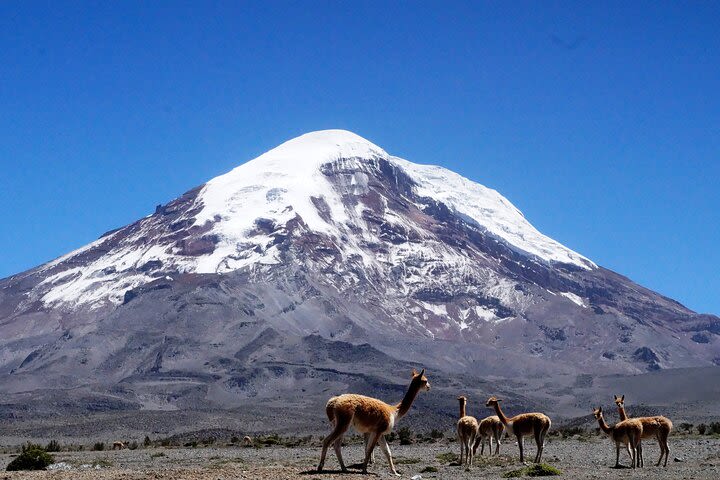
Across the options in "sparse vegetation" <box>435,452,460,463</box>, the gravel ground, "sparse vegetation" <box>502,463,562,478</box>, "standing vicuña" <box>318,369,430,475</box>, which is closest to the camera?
"standing vicuña" <box>318,369,430,475</box>

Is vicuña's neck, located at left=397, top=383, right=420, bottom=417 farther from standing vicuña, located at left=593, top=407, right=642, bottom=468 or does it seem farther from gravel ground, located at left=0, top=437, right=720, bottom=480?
standing vicuña, located at left=593, top=407, right=642, bottom=468

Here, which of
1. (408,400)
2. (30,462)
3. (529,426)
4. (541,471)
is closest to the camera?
(408,400)

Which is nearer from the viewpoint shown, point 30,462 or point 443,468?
point 443,468

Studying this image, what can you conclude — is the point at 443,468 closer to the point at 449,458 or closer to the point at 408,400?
the point at 449,458

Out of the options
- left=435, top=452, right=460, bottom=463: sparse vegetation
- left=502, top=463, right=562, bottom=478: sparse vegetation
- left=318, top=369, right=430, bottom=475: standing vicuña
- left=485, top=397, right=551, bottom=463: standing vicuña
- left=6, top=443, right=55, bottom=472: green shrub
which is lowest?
left=435, top=452, right=460, bottom=463: sparse vegetation

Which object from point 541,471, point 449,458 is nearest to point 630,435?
point 541,471

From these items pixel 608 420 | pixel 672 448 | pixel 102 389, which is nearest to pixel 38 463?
pixel 672 448

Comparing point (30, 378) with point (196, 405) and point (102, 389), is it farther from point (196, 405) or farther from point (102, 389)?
point (196, 405)

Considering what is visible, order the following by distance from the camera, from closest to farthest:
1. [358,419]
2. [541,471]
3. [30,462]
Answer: [358,419] → [541,471] → [30,462]

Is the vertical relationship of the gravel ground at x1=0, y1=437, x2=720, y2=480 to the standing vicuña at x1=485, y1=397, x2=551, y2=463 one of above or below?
below

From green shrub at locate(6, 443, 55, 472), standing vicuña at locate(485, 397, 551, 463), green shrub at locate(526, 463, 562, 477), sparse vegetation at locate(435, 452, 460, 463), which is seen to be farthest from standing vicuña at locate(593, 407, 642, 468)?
green shrub at locate(6, 443, 55, 472)

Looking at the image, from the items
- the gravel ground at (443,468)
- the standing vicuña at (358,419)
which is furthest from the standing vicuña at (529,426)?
the standing vicuña at (358,419)

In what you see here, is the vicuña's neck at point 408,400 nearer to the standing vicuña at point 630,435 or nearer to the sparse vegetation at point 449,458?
the standing vicuña at point 630,435

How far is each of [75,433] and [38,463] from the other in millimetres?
70057
